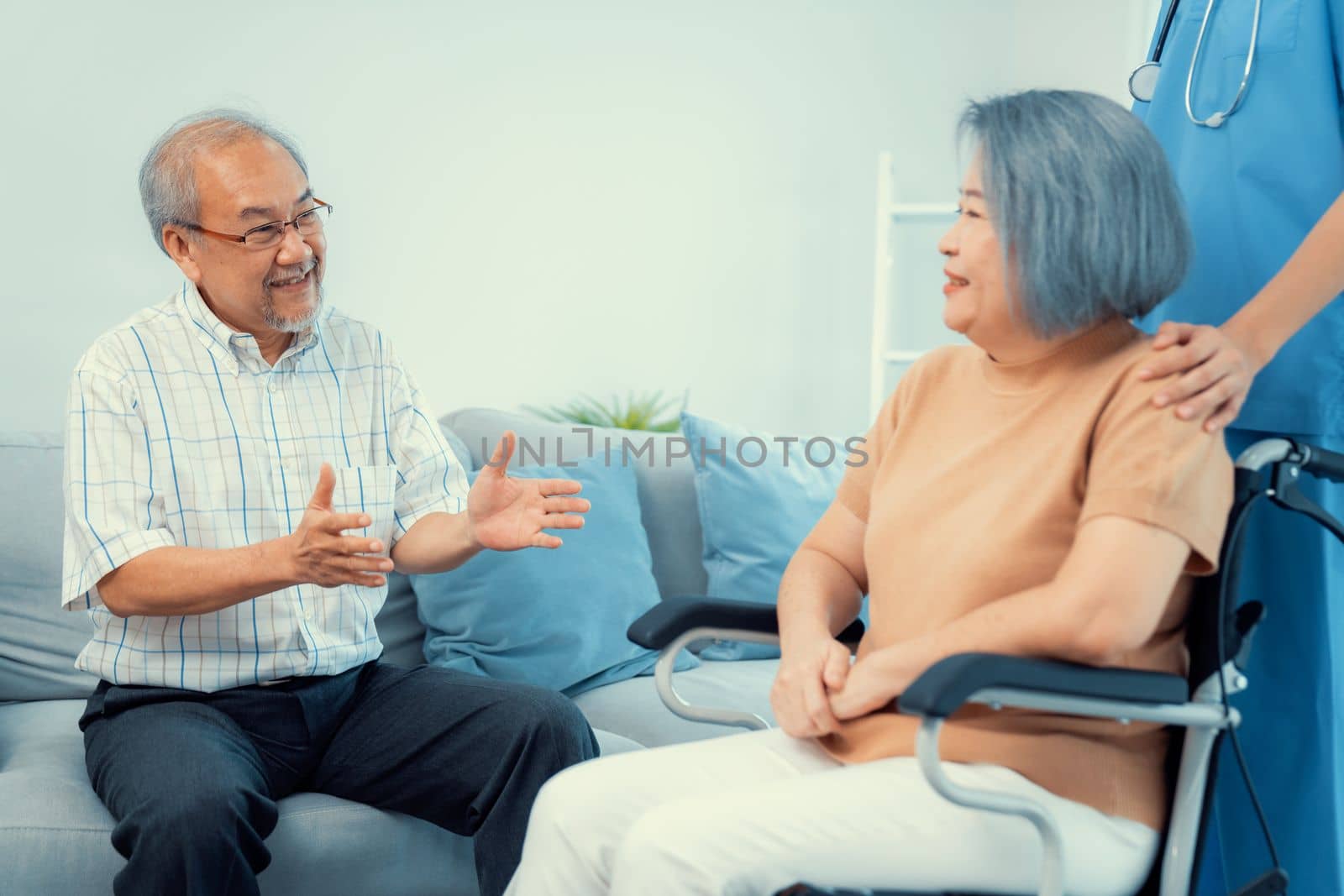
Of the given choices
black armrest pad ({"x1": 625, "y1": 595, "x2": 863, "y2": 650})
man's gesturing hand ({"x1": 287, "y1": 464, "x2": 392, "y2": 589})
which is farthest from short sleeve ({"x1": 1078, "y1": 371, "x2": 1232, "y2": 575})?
man's gesturing hand ({"x1": 287, "y1": 464, "x2": 392, "y2": 589})

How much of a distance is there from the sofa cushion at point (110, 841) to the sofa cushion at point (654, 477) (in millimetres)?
750

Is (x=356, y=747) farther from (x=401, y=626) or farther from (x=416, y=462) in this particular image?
(x=401, y=626)

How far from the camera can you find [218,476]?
178 cm

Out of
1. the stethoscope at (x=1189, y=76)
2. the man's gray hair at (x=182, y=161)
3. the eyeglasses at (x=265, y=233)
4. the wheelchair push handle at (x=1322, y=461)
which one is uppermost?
the stethoscope at (x=1189, y=76)

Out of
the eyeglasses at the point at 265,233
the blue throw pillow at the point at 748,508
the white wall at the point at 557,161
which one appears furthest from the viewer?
the white wall at the point at 557,161

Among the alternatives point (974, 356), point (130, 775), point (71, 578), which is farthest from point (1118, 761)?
point (71, 578)

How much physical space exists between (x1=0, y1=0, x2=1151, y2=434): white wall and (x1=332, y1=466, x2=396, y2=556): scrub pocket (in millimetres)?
1199

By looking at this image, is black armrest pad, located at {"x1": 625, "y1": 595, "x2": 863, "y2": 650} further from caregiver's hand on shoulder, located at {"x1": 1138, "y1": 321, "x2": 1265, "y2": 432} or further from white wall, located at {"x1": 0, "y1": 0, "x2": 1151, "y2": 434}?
white wall, located at {"x1": 0, "y1": 0, "x2": 1151, "y2": 434}

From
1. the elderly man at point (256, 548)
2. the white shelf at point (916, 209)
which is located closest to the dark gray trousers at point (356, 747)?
the elderly man at point (256, 548)

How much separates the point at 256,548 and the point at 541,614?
0.80m

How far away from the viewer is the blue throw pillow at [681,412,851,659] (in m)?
2.59

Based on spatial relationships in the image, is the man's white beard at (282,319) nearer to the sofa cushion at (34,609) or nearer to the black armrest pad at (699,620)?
the sofa cushion at (34,609)

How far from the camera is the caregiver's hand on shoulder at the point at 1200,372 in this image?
3.87 feet

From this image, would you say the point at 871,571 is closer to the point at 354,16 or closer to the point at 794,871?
the point at 794,871
